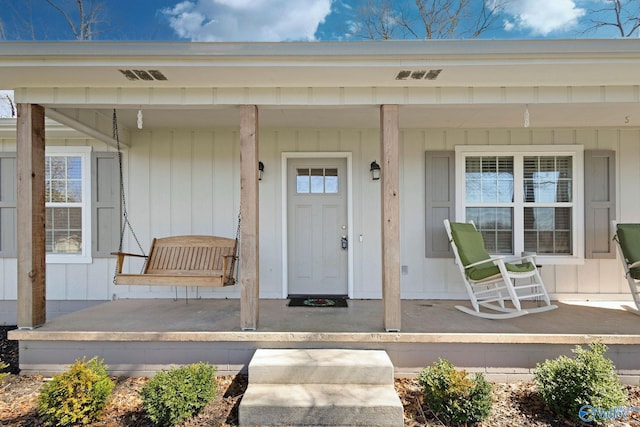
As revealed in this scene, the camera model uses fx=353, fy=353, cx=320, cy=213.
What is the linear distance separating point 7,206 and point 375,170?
184 inches

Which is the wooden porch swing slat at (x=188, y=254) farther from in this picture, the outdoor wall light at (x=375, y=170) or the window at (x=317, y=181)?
the outdoor wall light at (x=375, y=170)

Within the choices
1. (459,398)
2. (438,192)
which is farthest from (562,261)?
(459,398)

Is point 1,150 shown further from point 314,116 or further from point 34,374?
point 314,116

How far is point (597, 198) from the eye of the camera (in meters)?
4.35

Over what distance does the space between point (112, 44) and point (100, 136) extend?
1.76m

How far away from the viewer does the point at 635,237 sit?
12.1 ft

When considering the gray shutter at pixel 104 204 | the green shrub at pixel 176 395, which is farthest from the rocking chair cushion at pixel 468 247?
the gray shutter at pixel 104 204

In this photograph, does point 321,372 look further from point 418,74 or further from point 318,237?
point 418,74

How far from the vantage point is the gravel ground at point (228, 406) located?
7.95 feet

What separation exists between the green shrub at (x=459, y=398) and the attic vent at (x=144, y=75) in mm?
3128

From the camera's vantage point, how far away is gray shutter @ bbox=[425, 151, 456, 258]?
14.6ft

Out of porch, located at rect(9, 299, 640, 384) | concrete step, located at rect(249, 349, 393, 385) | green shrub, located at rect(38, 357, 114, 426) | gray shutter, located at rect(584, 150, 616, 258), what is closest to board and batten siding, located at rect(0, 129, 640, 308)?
gray shutter, located at rect(584, 150, 616, 258)

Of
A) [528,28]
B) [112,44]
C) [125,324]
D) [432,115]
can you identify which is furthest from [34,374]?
[528,28]

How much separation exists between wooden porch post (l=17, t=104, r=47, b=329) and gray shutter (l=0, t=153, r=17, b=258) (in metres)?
1.89
